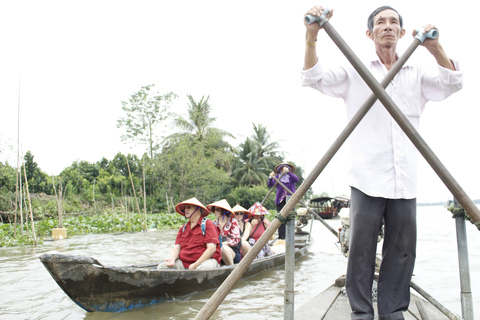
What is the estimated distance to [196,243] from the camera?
4.19m

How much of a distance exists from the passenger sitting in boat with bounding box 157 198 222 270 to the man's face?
2.80m

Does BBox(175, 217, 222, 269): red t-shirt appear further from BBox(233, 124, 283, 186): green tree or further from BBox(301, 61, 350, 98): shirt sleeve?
BBox(233, 124, 283, 186): green tree

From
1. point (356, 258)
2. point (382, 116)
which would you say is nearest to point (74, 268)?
point (356, 258)

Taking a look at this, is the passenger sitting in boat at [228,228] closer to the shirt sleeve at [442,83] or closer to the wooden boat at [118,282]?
the wooden boat at [118,282]

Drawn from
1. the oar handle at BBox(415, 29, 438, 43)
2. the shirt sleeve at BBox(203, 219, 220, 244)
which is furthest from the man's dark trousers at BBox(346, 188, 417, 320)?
the shirt sleeve at BBox(203, 219, 220, 244)

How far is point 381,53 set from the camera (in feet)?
5.70

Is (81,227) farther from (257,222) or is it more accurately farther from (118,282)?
(118,282)

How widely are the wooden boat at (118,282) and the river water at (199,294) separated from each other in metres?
0.10

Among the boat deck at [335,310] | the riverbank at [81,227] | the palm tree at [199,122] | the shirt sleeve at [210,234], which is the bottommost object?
the riverbank at [81,227]

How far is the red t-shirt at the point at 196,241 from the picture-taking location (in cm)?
415

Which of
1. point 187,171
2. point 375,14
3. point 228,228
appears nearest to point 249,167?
point 187,171

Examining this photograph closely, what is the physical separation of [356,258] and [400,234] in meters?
0.21

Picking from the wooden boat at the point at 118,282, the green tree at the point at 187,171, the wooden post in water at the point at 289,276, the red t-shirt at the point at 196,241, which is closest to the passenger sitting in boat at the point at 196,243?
the red t-shirt at the point at 196,241

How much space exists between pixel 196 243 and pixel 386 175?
297 cm
